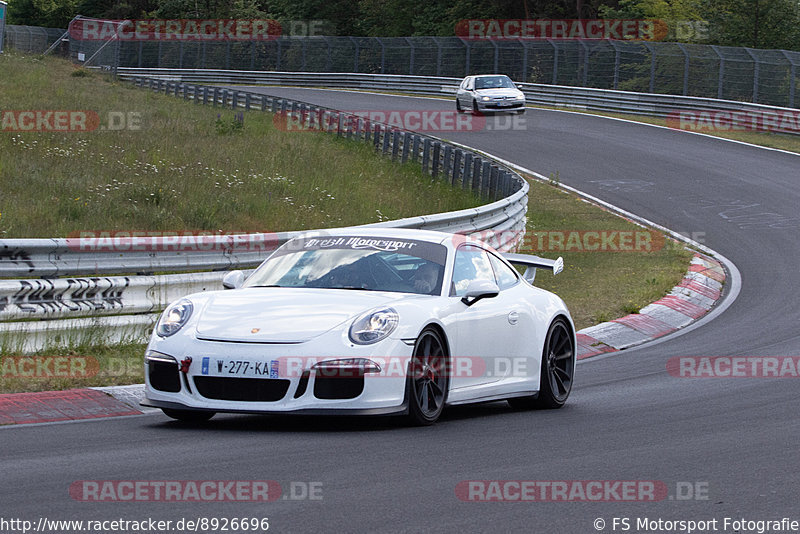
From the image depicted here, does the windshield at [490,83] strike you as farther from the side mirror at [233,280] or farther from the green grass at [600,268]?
the side mirror at [233,280]

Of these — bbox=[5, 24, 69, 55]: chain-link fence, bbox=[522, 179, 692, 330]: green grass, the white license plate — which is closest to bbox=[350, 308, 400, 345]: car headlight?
the white license plate

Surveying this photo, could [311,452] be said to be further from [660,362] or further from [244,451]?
[660,362]

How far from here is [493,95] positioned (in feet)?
131

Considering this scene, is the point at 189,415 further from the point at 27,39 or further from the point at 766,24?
the point at 27,39

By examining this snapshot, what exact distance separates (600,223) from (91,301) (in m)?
14.3

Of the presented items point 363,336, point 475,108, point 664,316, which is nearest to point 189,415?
point 363,336

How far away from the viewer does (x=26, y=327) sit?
9398mm

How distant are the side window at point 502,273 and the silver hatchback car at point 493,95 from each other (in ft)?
102

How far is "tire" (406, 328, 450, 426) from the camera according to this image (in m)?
7.38

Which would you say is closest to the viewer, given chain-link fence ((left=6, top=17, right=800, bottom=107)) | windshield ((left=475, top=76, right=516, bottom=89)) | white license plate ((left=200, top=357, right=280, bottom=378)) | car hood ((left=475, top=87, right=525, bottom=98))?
white license plate ((left=200, top=357, right=280, bottom=378))

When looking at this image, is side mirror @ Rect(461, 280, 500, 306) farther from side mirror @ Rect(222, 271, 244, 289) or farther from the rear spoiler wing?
side mirror @ Rect(222, 271, 244, 289)

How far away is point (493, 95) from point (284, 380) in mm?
33609

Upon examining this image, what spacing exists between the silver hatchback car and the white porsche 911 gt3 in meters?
31.1

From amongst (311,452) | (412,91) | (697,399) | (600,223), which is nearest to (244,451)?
(311,452)
